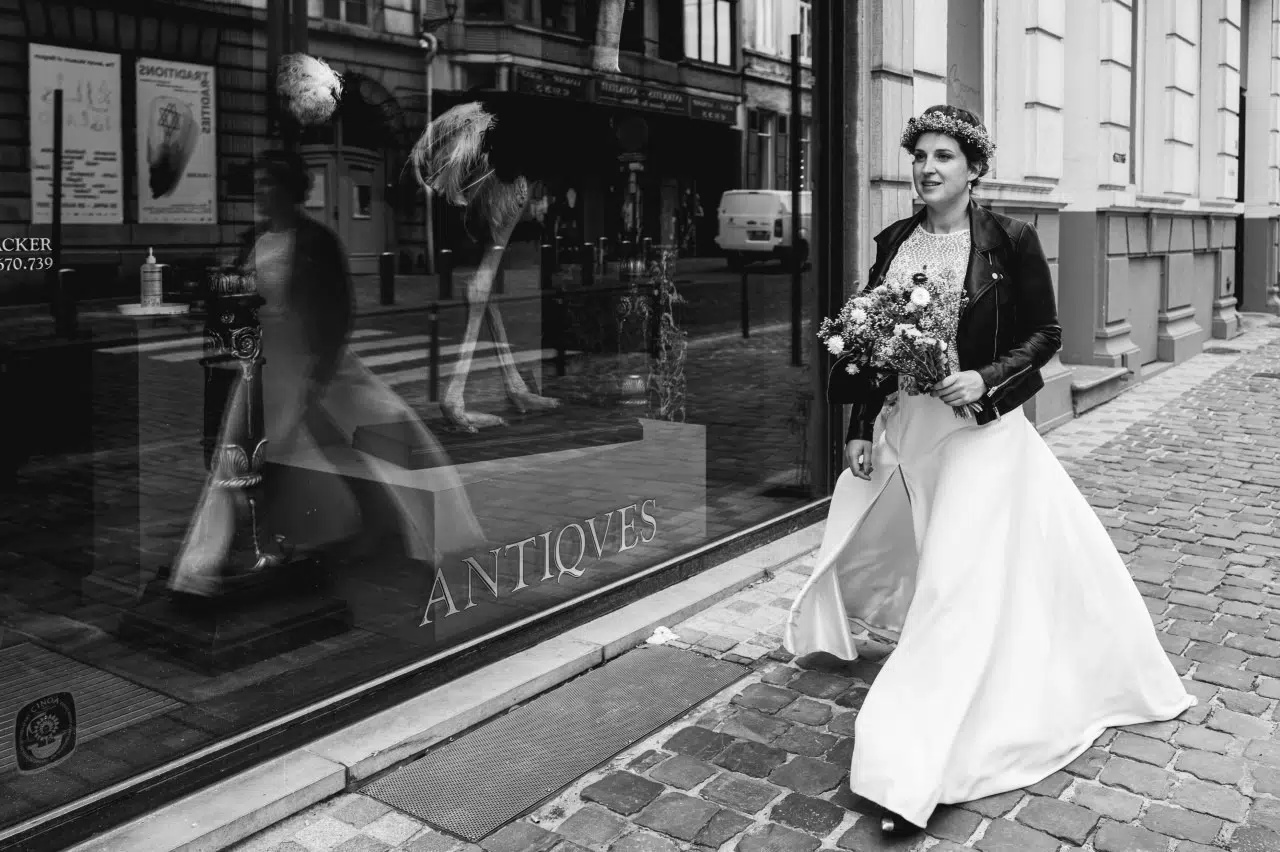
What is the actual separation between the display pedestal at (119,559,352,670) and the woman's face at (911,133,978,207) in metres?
2.59

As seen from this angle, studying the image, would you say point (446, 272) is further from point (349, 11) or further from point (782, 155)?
point (782, 155)

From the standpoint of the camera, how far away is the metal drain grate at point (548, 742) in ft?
12.2

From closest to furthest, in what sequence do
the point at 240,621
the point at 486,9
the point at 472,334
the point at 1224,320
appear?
the point at 240,621
the point at 486,9
the point at 472,334
the point at 1224,320

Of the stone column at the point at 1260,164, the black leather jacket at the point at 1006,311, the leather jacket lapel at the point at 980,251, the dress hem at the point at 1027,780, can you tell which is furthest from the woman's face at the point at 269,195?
the stone column at the point at 1260,164

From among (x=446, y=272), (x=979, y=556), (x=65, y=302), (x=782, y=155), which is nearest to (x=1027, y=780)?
(x=979, y=556)

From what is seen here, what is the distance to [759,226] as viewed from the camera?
6.83m

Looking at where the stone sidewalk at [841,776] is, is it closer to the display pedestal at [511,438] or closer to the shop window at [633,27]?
the display pedestal at [511,438]

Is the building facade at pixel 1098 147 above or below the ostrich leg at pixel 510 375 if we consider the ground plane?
above

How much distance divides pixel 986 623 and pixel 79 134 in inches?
121

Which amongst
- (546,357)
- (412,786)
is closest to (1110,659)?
(412,786)

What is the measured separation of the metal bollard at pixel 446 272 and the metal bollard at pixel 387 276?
243mm

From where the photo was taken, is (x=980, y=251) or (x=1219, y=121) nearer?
(x=980, y=251)

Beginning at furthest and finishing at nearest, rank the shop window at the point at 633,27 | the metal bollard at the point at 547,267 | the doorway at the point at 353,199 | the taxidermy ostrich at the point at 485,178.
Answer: the shop window at the point at 633,27 < the metal bollard at the point at 547,267 < the taxidermy ostrich at the point at 485,178 < the doorway at the point at 353,199

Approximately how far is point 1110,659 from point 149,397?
3.39m
